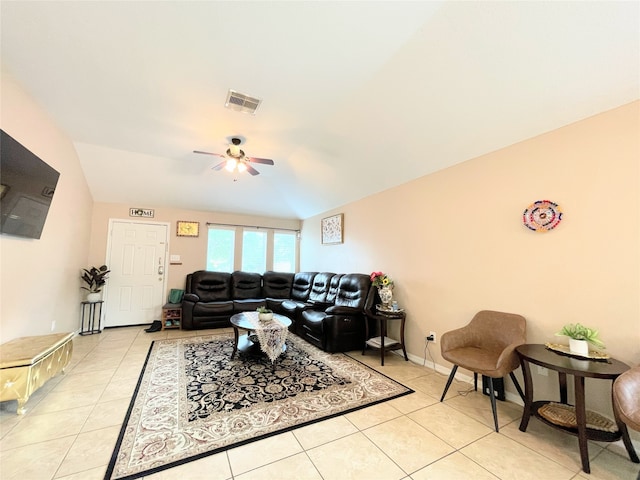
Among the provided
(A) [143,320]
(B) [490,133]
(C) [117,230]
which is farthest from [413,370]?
(C) [117,230]

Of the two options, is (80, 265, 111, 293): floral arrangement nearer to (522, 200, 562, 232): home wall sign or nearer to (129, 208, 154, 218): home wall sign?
(129, 208, 154, 218): home wall sign

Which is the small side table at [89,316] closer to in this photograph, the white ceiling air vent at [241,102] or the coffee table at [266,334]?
the coffee table at [266,334]

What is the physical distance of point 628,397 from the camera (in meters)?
1.44

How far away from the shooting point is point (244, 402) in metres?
2.33

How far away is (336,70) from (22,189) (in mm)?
3205

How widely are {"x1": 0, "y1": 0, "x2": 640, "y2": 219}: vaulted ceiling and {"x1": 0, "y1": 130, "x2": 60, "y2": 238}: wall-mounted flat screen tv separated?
2.39 ft

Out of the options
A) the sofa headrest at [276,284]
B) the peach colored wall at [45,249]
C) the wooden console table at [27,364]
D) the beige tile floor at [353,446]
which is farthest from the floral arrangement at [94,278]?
the sofa headrest at [276,284]

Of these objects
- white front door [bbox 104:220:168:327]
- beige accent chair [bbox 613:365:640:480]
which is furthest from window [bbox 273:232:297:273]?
beige accent chair [bbox 613:365:640:480]

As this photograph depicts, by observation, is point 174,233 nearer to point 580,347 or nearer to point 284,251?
point 284,251

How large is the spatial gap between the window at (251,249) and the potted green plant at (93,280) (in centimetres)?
182

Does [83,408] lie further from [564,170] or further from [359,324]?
[564,170]

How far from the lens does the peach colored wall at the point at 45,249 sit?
2.47 metres

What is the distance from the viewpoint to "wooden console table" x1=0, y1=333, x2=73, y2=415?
6.61ft

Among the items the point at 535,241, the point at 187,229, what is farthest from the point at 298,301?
the point at 535,241
